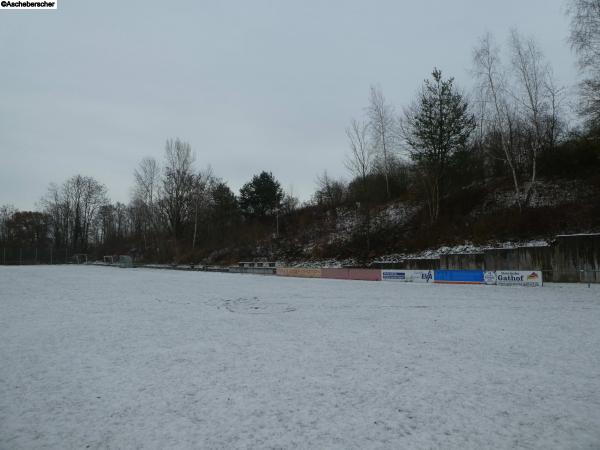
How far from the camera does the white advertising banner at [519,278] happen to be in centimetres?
2234

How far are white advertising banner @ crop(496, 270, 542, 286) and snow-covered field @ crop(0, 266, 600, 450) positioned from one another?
8354 mm

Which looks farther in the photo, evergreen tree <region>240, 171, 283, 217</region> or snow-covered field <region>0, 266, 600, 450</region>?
evergreen tree <region>240, 171, 283, 217</region>

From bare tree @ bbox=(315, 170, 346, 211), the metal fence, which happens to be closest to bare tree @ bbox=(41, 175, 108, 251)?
the metal fence

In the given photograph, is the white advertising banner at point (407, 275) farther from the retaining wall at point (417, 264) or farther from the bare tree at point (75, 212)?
the bare tree at point (75, 212)

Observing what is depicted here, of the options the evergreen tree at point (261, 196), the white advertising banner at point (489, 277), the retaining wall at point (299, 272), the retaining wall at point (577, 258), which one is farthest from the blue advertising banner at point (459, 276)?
the evergreen tree at point (261, 196)

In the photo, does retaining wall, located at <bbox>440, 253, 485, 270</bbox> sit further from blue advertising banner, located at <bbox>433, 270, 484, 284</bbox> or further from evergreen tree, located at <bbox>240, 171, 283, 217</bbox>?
evergreen tree, located at <bbox>240, 171, 283, 217</bbox>

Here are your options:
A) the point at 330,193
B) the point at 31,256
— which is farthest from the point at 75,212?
the point at 330,193

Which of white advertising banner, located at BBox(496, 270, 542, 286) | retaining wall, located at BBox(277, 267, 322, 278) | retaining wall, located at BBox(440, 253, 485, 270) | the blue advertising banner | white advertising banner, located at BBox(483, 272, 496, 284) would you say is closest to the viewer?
white advertising banner, located at BBox(496, 270, 542, 286)

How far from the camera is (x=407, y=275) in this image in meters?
28.2

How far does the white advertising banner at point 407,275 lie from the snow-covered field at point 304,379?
12.4 meters

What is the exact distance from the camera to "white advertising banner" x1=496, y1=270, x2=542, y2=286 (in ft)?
73.3

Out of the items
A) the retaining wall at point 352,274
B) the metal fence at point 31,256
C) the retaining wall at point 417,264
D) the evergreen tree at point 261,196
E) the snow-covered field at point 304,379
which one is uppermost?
the evergreen tree at point 261,196

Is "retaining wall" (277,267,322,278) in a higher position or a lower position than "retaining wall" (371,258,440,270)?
lower

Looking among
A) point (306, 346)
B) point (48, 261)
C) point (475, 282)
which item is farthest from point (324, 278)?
point (48, 261)
